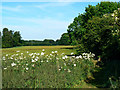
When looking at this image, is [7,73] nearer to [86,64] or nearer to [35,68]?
[35,68]

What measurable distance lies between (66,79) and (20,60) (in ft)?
8.37

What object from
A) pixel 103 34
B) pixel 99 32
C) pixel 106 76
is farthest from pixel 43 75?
pixel 99 32

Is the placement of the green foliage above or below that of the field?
above

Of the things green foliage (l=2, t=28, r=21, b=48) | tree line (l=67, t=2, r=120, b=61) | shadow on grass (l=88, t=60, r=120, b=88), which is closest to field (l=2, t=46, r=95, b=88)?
shadow on grass (l=88, t=60, r=120, b=88)

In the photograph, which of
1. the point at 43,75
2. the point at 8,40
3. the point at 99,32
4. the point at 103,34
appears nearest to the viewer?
the point at 43,75

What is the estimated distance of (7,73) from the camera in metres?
5.88

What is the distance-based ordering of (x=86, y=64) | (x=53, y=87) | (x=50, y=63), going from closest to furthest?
1. (x=53, y=87)
2. (x=50, y=63)
3. (x=86, y=64)

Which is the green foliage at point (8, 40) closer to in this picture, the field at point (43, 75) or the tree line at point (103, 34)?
the tree line at point (103, 34)

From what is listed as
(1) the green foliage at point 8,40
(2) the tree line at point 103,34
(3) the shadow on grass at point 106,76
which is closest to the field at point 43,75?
(3) the shadow on grass at point 106,76

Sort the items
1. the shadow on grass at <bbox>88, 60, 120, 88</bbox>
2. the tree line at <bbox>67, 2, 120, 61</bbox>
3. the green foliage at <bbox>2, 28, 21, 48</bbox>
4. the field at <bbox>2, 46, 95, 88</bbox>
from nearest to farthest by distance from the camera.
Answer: the field at <bbox>2, 46, 95, 88</bbox>, the tree line at <bbox>67, 2, 120, 61</bbox>, the shadow on grass at <bbox>88, 60, 120, 88</bbox>, the green foliage at <bbox>2, 28, 21, 48</bbox>

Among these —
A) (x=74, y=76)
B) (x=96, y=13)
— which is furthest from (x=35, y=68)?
(x=96, y=13)

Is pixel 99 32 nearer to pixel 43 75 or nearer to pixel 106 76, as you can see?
pixel 106 76

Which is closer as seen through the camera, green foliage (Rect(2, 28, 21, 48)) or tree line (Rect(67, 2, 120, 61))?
tree line (Rect(67, 2, 120, 61))

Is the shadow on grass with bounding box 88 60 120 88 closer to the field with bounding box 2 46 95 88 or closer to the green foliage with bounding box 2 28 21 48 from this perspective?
the field with bounding box 2 46 95 88
